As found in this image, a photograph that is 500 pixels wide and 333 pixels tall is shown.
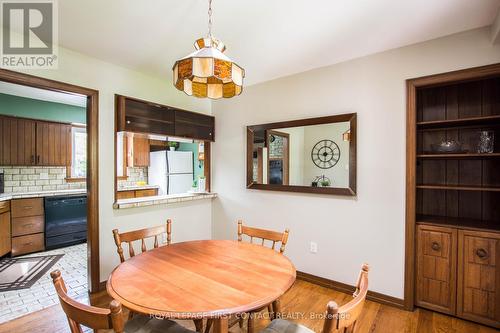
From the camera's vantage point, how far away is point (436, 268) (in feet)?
7.23

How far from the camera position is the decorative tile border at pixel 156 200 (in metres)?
2.74

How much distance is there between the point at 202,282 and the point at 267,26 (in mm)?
1965

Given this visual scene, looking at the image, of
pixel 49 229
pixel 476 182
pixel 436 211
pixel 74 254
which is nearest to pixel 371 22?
pixel 476 182

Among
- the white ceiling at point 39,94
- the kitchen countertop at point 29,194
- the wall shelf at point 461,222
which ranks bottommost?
the wall shelf at point 461,222

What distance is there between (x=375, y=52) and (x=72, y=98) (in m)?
4.43

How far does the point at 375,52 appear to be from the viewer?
95.8 inches

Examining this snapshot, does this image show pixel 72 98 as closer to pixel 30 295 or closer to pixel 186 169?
pixel 186 169

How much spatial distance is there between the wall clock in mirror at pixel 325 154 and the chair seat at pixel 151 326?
2064 millimetres

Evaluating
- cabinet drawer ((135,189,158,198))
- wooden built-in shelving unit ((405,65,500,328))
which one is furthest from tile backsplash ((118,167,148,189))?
wooden built-in shelving unit ((405,65,500,328))

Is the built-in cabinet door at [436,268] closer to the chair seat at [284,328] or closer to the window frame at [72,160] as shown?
the chair seat at [284,328]

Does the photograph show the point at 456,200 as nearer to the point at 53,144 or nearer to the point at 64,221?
the point at 64,221

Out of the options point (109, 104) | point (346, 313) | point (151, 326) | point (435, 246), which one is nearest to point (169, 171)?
point (109, 104)

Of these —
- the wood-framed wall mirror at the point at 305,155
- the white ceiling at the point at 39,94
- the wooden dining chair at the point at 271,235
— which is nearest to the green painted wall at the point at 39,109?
the white ceiling at the point at 39,94

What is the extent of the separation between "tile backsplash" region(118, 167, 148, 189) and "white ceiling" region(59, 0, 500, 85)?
320 cm
